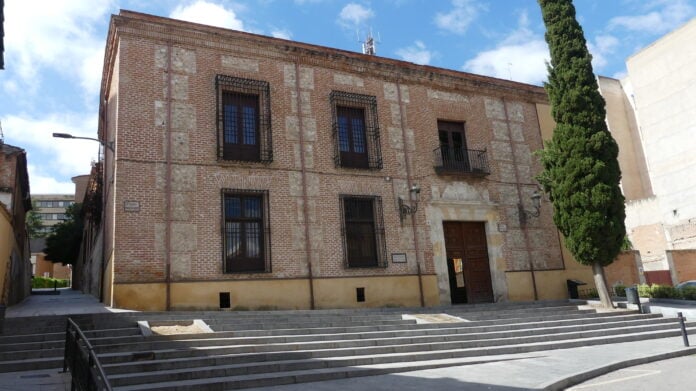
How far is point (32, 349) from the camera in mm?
8227

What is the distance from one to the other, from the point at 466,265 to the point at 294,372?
9249mm

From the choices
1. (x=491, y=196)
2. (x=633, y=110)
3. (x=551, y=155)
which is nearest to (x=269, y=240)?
(x=491, y=196)

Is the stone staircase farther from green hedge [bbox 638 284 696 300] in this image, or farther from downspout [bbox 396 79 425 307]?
green hedge [bbox 638 284 696 300]

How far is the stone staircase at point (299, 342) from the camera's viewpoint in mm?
7254

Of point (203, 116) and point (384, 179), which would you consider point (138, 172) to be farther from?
point (384, 179)

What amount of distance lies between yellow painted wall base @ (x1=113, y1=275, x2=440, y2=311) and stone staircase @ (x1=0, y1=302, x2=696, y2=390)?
2.60 feet

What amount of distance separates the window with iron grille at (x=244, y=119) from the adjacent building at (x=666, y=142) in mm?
25479

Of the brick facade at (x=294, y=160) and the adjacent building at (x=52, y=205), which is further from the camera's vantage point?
the adjacent building at (x=52, y=205)

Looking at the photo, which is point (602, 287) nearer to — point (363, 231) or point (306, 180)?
point (363, 231)

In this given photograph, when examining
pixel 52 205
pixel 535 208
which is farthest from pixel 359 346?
pixel 52 205

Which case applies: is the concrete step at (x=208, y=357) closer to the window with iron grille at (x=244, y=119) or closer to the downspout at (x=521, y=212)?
the window with iron grille at (x=244, y=119)

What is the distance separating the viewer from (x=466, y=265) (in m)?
15.6

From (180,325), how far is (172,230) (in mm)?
2786

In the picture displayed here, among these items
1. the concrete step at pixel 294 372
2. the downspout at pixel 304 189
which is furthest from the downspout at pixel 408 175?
the concrete step at pixel 294 372
